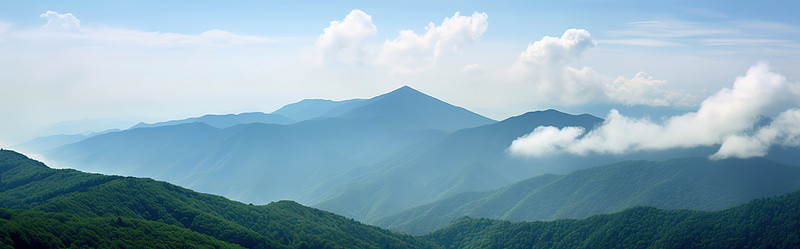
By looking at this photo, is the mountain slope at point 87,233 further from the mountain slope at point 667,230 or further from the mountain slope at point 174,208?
the mountain slope at point 667,230

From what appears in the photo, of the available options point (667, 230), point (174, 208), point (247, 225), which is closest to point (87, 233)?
point (174, 208)

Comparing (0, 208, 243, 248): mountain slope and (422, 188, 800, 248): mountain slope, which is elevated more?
(0, 208, 243, 248): mountain slope

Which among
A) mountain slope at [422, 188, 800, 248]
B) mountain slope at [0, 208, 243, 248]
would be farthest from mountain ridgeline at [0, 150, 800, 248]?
mountain slope at [422, 188, 800, 248]

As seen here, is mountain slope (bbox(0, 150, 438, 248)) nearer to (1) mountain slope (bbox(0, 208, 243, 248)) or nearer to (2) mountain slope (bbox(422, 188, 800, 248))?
(1) mountain slope (bbox(0, 208, 243, 248))

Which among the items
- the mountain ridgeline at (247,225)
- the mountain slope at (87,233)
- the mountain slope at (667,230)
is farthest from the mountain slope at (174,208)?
the mountain slope at (667,230)

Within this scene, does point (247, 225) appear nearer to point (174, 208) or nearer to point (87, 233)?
point (174, 208)

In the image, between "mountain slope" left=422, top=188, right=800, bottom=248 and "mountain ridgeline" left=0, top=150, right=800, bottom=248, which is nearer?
"mountain ridgeline" left=0, top=150, right=800, bottom=248

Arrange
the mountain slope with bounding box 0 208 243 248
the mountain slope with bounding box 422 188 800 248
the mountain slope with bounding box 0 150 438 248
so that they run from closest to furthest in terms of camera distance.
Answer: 1. the mountain slope with bounding box 0 208 243 248
2. the mountain slope with bounding box 0 150 438 248
3. the mountain slope with bounding box 422 188 800 248
